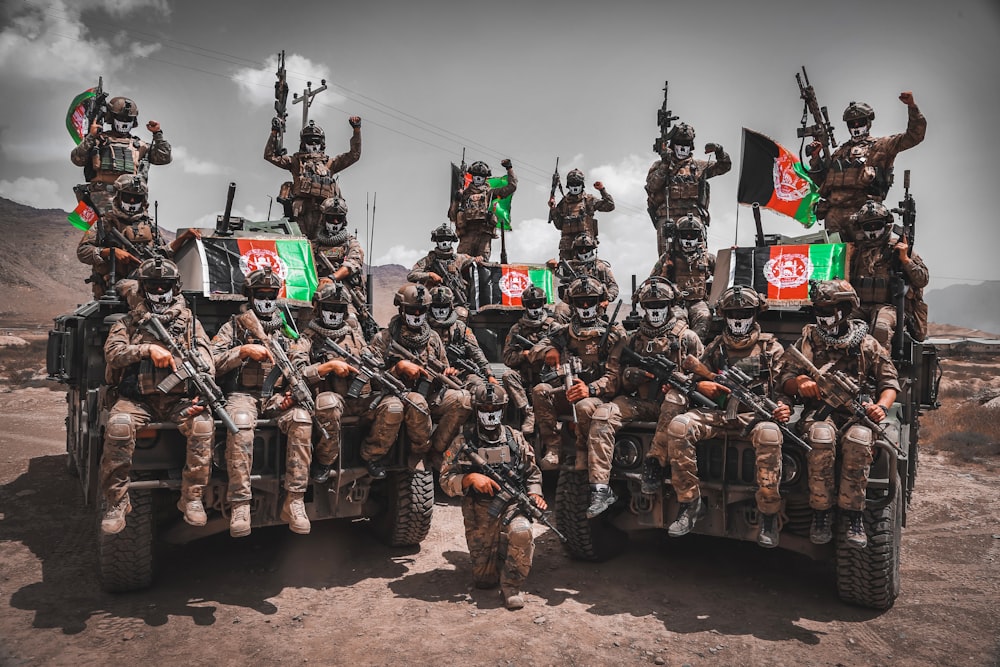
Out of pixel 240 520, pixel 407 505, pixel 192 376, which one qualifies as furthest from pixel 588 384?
pixel 192 376

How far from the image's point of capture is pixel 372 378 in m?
6.36

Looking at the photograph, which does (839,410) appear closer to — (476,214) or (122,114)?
(476,214)

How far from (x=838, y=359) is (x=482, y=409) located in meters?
2.66

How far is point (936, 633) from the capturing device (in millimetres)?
5066

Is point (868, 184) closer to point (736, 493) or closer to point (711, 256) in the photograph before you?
point (711, 256)

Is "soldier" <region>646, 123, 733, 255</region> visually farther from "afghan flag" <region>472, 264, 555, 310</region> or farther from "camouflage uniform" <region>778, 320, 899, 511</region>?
"camouflage uniform" <region>778, 320, 899, 511</region>

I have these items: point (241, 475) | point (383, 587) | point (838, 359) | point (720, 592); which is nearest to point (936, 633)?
point (720, 592)

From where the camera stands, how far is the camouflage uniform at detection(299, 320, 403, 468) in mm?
5918

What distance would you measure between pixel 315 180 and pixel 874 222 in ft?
22.4

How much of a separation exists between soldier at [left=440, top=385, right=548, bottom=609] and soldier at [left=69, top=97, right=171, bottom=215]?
5922 mm

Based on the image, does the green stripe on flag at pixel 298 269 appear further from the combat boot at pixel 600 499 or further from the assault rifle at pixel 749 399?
the assault rifle at pixel 749 399

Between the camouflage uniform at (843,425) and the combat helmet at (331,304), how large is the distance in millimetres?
3601

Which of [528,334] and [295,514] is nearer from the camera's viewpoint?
[295,514]

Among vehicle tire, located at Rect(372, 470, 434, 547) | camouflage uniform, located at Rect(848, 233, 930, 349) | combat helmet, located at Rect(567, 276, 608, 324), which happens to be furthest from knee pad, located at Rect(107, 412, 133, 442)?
camouflage uniform, located at Rect(848, 233, 930, 349)
